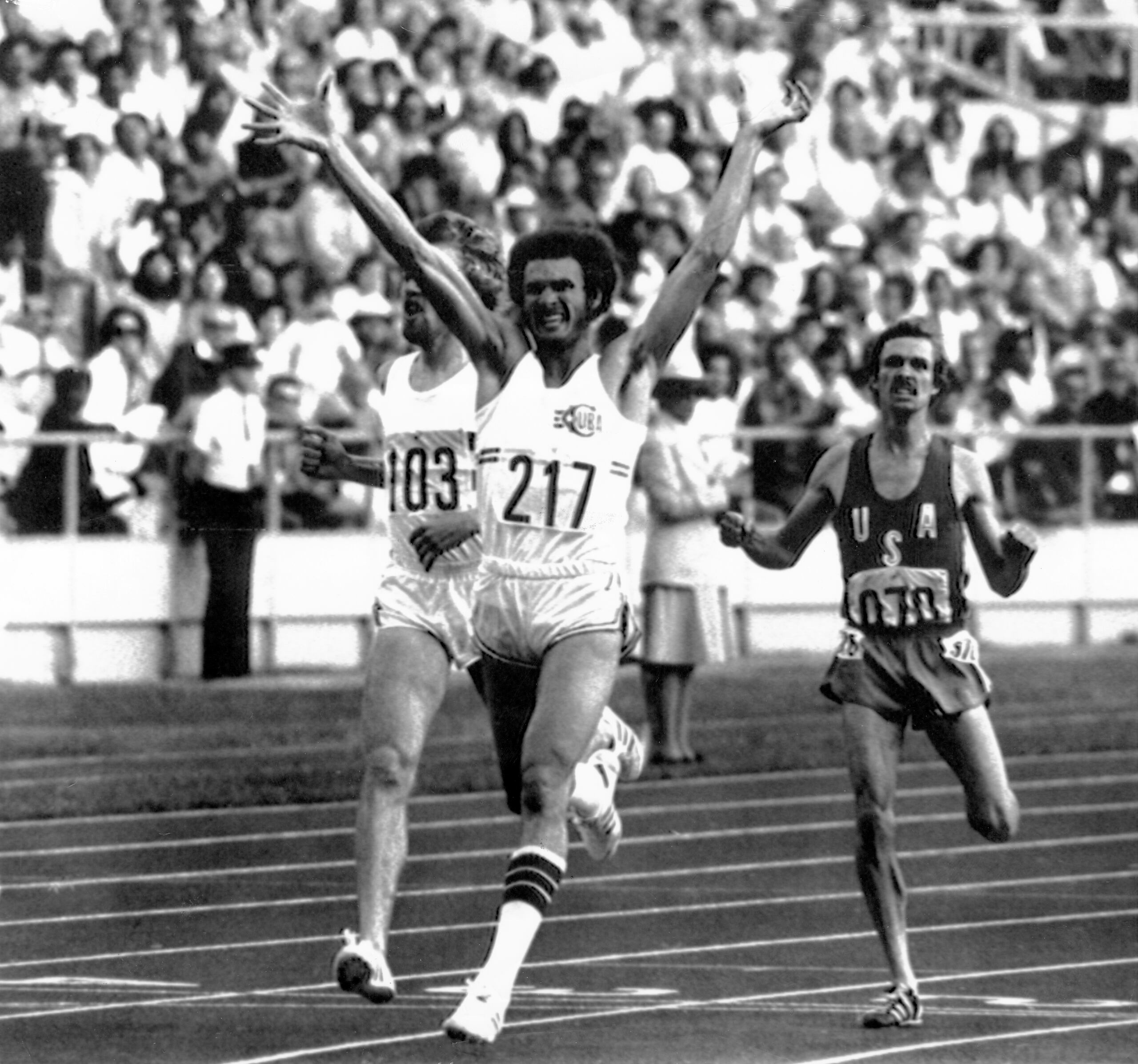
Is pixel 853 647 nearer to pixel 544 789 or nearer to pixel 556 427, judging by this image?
pixel 556 427

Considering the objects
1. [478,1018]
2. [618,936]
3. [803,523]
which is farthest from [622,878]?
[478,1018]

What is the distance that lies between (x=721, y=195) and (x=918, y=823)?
6.70 metres

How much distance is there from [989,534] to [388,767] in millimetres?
1918

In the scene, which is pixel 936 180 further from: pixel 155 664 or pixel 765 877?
pixel 765 877

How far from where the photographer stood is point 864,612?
10.0 metres

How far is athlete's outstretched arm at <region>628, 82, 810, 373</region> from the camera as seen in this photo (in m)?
9.09

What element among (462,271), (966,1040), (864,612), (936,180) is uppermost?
(936,180)

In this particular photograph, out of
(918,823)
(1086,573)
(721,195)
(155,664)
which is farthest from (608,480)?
(1086,573)

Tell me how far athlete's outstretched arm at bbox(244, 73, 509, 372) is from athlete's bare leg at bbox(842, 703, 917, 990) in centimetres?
157

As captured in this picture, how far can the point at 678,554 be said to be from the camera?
17562 millimetres

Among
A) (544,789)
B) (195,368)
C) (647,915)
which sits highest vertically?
(195,368)

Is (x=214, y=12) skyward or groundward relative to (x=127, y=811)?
skyward

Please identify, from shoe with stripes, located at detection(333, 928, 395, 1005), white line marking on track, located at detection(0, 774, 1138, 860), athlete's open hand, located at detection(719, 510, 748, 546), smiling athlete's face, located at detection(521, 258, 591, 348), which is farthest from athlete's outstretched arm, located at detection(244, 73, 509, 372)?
white line marking on track, located at detection(0, 774, 1138, 860)

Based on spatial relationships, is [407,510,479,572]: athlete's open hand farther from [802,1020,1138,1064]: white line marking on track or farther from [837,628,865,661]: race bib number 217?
[802,1020,1138,1064]: white line marking on track
